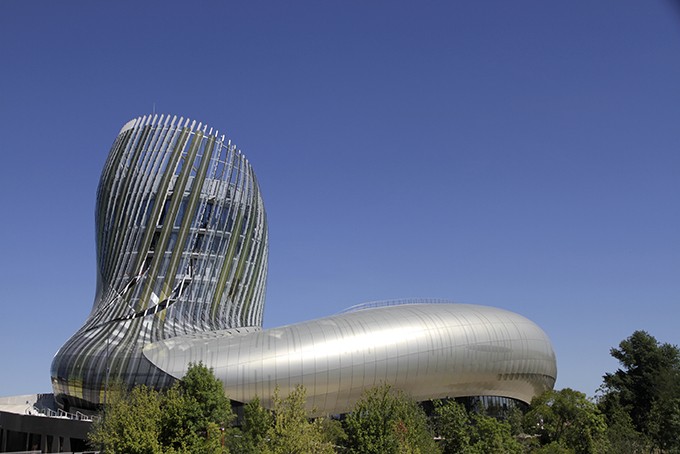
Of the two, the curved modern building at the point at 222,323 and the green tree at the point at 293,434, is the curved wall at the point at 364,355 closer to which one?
the curved modern building at the point at 222,323

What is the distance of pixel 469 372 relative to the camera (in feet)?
207

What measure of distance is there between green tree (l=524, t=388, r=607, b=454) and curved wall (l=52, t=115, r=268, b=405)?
112ft

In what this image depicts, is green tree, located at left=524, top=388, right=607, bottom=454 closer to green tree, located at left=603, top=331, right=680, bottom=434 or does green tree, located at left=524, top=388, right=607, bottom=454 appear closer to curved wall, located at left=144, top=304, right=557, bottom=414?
curved wall, located at left=144, top=304, right=557, bottom=414

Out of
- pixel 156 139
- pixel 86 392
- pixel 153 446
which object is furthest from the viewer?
pixel 156 139

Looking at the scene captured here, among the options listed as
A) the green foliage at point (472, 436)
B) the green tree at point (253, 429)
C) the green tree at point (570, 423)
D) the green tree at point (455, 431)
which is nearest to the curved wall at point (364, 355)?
the green tree at point (570, 423)

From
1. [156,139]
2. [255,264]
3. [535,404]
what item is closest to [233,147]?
[156,139]

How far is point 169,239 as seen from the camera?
7456 cm

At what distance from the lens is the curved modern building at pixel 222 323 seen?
57.6 m

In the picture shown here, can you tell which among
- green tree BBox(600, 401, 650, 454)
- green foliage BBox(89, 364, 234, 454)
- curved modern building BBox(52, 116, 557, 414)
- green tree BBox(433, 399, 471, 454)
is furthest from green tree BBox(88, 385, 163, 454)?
green tree BBox(600, 401, 650, 454)

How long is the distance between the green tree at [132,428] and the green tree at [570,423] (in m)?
31.9

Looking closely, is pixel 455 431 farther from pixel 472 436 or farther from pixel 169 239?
pixel 169 239

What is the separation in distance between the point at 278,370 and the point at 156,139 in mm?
35032

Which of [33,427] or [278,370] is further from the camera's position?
Result: [33,427]

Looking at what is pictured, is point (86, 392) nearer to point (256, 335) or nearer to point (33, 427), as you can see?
point (33, 427)
